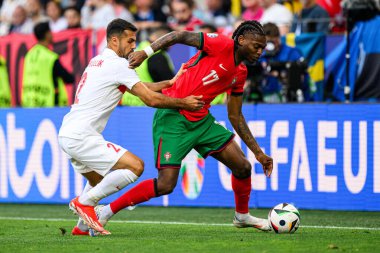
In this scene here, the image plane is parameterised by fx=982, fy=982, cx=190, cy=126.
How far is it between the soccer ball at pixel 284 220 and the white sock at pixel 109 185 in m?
1.51

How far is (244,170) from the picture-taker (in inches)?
402

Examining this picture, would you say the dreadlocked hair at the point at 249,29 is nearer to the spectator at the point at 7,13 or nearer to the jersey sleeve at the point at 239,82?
the jersey sleeve at the point at 239,82

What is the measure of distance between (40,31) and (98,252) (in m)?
8.50

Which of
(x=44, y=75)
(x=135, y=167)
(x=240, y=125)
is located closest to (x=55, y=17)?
(x=44, y=75)

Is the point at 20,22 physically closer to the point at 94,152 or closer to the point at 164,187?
the point at 94,152

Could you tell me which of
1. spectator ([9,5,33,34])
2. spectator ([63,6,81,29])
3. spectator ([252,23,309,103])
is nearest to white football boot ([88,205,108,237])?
spectator ([252,23,309,103])

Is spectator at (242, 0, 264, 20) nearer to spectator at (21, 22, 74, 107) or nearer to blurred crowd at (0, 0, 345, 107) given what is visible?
blurred crowd at (0, 0, 345, 107)

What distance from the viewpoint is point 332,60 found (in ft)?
47.5

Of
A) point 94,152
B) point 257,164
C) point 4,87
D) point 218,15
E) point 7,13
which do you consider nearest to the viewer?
point 94,152

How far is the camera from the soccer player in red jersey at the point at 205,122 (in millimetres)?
9789

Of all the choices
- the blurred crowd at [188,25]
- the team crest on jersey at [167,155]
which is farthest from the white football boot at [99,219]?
the blurred crowd at [188,25]

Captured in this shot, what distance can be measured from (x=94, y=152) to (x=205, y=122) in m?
1.24

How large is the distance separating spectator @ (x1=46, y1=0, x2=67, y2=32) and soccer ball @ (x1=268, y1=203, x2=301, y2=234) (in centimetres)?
1029

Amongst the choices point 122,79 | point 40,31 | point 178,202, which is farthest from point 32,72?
point 122,79
